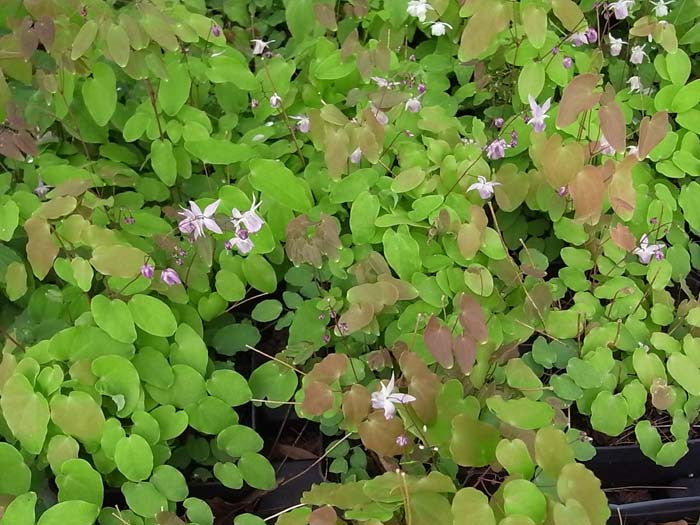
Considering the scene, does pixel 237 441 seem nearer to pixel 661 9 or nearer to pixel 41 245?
pixel 41 245

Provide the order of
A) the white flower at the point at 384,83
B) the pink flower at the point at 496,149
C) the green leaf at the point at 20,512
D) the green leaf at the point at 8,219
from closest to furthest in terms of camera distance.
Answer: the green leaf at the point at 20,512 → the green leaf at the point at 8,219 → the pink flower at the point at 496,149 → the white flower at the point at 384,83

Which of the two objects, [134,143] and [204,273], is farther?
[134,143]

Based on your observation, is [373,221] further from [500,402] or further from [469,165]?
[500,402]

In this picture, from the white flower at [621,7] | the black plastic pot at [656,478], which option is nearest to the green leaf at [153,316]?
the black plastic pot at [656,478]

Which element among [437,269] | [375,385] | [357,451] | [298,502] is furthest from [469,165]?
[298,502]

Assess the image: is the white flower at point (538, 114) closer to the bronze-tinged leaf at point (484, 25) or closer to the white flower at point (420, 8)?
the bronze-tinged leaf at point (484, 25)
